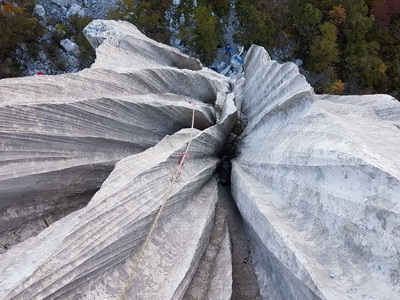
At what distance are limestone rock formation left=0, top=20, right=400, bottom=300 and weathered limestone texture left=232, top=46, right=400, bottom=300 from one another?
0.05ft

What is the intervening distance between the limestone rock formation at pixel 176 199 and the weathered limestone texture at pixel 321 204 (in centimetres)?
1

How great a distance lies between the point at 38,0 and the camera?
19.2 meters

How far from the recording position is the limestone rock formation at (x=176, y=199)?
2783mm

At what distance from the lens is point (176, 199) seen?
3988 mm

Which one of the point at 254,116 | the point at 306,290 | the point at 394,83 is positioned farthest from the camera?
the point at 394,83

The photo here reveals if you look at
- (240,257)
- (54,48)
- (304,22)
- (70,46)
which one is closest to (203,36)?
(304,22)

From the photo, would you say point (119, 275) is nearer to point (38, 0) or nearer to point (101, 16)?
point (101, 16)

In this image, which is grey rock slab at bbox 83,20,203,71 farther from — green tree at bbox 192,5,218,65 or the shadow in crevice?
green tree at bbox 192,5,218,65

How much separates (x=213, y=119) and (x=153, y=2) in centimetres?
1515

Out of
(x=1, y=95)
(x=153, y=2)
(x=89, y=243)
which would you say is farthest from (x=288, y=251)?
(x=153, y=2)

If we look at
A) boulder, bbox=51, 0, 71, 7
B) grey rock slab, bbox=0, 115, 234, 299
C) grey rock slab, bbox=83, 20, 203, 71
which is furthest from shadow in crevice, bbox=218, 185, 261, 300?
boulder, bbox=51, 0, 71, 7

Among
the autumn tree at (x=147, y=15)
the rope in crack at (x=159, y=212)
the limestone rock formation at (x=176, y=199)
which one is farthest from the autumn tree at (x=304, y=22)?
the rope in crack at (x=159, y=212)

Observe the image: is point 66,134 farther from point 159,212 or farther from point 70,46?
point 70,46

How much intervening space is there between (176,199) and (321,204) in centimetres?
175
